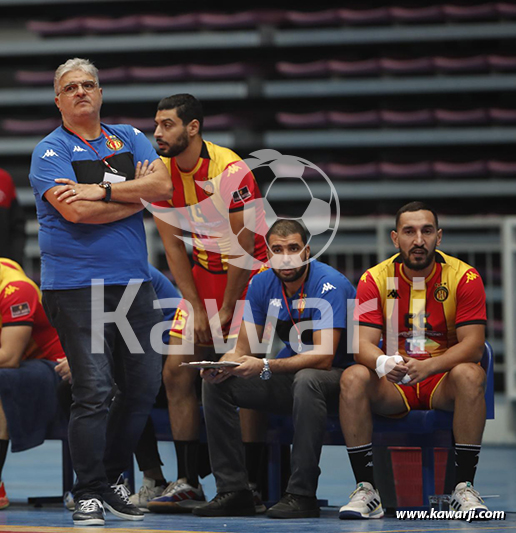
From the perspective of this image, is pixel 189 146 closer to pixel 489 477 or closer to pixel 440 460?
pixel 440 460

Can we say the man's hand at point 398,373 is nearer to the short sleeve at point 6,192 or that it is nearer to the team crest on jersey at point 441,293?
the team crest on jersey at point 441,293

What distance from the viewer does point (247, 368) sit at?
12.2 ft

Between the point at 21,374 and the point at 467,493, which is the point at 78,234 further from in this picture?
the point at 467,493

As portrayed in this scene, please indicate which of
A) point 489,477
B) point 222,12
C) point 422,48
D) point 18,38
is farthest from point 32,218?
point 489,477

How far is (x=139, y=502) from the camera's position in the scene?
415 centimetres

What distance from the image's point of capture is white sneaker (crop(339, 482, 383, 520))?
348 centimetres

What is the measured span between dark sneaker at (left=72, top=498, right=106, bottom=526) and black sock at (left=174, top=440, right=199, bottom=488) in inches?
28.2

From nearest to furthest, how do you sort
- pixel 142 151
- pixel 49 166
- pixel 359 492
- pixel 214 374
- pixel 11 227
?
pixel 49 166
pixel 359 492
pixel 142 151
pixel 214 374
pixel 11 227

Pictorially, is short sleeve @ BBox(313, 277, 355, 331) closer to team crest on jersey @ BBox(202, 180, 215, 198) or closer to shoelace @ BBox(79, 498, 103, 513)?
team crest on jersey @ BBox(202, 180, 215, 198)

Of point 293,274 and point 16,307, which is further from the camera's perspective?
point 16,307

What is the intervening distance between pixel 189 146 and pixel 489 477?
243 centimetres

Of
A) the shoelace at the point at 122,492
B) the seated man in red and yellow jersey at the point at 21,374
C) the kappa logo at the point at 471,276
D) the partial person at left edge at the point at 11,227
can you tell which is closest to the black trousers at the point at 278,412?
the shoelace at the point at 122,492

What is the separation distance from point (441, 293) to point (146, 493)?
149 centimetres

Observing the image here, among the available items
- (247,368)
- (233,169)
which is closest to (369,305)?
(247,368)
